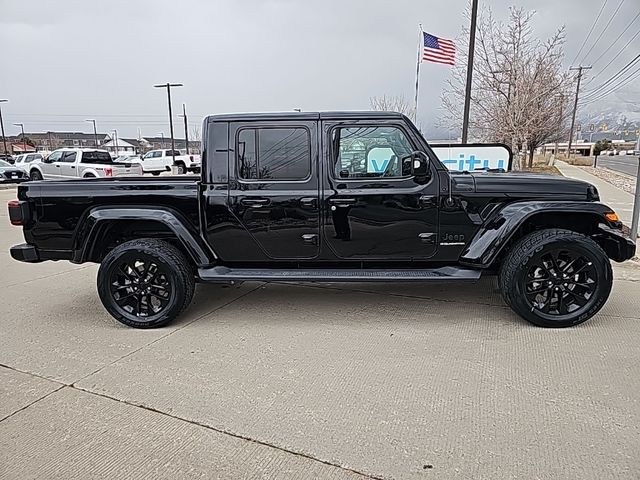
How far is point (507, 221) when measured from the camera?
393cm

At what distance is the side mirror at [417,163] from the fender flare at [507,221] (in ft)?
2.28

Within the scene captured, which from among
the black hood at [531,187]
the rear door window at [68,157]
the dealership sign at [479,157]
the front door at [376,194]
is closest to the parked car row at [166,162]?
the rear door window at [68,157]

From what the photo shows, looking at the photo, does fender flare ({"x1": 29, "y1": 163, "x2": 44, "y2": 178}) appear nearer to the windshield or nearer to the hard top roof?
the windshield

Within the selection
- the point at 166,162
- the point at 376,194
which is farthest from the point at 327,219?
the point at 166,162

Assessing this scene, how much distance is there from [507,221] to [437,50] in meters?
9.41

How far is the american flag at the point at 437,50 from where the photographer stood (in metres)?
11.8

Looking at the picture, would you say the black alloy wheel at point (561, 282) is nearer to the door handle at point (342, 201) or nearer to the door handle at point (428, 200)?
the door handle at point (428, 200)

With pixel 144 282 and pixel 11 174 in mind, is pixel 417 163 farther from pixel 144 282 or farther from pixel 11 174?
pixel 11 174

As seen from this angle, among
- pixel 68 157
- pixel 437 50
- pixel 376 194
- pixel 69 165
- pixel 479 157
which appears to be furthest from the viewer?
pixel 68 157

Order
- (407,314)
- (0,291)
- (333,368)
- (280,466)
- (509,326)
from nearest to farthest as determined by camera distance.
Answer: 1. (280,466)
2. (333,368)
3. (509,326)
4. (407,314)
5. (0,291)

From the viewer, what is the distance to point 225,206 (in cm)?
411

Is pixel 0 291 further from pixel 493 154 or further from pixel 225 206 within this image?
pixel 493 154

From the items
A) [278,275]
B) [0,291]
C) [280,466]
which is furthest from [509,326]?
[0,291]

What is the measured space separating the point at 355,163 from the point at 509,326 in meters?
1.89
